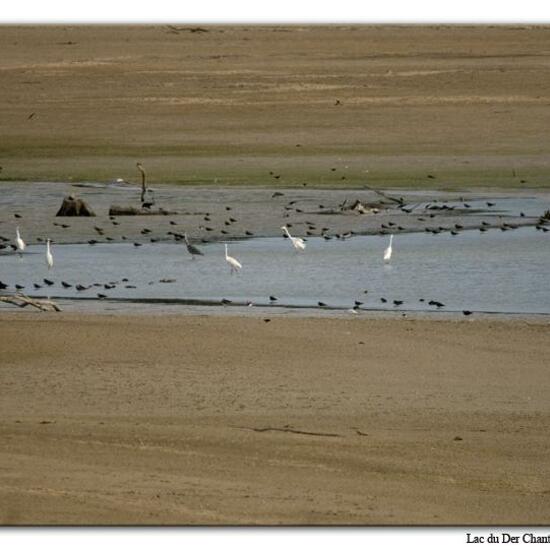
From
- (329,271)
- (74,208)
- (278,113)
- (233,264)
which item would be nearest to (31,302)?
(233,264)

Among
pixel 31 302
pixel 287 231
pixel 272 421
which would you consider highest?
pixel 287 231

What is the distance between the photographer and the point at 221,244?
15297 mm

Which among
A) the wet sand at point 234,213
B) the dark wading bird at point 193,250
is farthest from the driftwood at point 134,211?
the dark wading bird at point 193,250

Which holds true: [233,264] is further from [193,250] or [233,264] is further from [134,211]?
[134,211]

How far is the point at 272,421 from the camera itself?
24.6 ft

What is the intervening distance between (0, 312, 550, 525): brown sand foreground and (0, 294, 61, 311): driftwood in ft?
0.62

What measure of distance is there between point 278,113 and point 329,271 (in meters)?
14.3

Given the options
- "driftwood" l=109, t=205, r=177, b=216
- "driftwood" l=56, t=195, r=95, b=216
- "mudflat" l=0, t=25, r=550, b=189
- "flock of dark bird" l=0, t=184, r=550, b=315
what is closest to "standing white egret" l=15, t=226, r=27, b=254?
"flock of dark bird" l=0, t=184, r=550, b=315

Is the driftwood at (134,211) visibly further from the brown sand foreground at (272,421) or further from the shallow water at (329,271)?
the brown sand foreground at (272,421)

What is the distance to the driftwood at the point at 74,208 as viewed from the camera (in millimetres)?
16969

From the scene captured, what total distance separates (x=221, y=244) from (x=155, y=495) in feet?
31.2

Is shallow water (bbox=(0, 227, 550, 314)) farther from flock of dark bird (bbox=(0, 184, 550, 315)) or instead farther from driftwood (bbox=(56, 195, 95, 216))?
driftwood (bbox=(56, 195, 95, 216))

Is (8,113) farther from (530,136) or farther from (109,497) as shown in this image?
(109,497)

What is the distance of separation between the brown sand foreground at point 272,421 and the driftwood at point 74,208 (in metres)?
6.14
